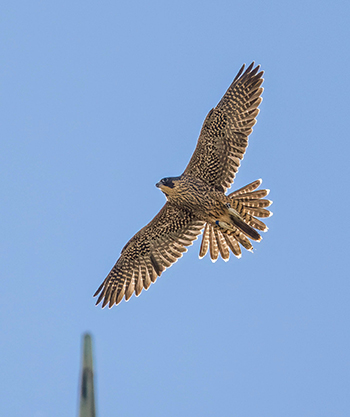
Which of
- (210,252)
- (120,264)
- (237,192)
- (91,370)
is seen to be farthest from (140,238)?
(91,370)

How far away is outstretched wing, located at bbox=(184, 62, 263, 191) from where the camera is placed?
39.6ft

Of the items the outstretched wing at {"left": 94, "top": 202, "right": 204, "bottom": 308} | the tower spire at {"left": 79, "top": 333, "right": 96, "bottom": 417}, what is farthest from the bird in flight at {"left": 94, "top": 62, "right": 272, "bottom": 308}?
the tower spire at {"left": 79, "top": 333, "right": 96, "bottom": 417}

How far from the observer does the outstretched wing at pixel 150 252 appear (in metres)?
12.7

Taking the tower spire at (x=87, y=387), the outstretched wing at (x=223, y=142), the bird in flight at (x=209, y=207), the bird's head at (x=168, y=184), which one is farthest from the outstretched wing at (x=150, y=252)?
the tower spire at (x=87, y=387)

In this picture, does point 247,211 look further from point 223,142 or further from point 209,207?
point 223,142

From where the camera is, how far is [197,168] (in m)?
12.1

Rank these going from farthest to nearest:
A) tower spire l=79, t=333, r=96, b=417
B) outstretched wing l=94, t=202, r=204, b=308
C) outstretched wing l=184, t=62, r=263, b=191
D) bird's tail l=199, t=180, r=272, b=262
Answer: outstretched wing l=94, t=202, r=204, b=308 < outstretched wing l=184, t=62, r=263, b=191 < bird's tail l=199, t=180, r=272, b=262 < tower spire l=79, t=333, r=96, b=417

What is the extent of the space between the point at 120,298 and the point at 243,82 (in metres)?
5.41

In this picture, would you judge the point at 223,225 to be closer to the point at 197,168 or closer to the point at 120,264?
the point at 197,168

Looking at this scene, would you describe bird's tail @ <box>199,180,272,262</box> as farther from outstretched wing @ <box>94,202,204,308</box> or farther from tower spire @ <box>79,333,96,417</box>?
tower spire @ <box>79,333,96,417</box>

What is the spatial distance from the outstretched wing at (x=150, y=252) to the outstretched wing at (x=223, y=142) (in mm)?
1041

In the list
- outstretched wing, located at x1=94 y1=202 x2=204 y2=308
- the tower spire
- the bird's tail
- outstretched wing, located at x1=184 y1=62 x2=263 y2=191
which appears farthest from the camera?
outstretched wing, located at x1=94 y1=202 x2=204 y2=308

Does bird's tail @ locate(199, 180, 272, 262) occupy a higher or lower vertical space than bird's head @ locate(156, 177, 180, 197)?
lower

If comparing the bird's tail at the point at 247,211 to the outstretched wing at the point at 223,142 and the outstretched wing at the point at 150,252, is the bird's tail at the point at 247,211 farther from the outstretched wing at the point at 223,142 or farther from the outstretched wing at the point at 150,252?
the outstretched wing at the point at 150,252
